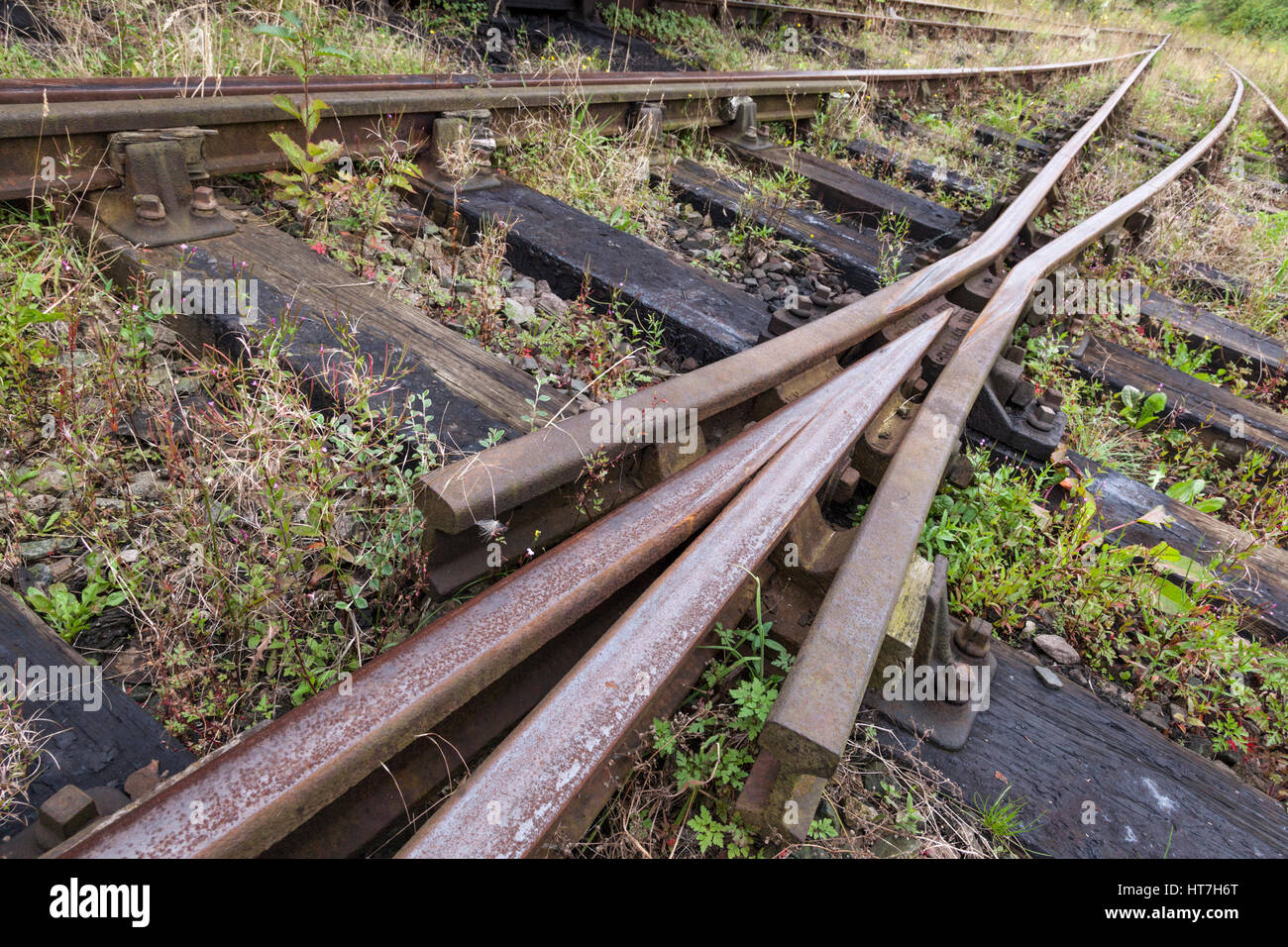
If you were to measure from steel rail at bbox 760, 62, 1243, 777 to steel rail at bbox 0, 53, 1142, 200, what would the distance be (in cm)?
253

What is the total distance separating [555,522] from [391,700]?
61 centimetres

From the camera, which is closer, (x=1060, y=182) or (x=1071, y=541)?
(x=1071, y=541)

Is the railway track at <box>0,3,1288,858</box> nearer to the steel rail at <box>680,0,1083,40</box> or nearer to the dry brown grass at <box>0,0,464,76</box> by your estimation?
the dry brown grass at <box>0,0,464,76</box>

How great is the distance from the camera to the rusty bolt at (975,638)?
1.90m

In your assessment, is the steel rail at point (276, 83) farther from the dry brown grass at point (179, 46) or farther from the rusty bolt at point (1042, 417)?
the rusty bolt at point (1042, 417)

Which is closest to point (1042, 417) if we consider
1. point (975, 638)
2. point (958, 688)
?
point (975, 638)

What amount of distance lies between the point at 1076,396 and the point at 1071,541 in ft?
4.49

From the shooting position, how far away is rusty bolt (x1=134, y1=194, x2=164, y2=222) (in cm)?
258

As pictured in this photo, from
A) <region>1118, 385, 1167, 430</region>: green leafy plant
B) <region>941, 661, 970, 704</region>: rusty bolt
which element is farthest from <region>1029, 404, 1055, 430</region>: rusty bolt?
<region>941, 661, 970, 704</region>: rusty bolt

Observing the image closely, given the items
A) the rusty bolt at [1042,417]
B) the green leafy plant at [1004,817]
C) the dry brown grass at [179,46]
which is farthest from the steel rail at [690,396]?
the dry brown grass at [179,46]

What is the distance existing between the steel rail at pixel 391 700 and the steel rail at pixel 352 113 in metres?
2.26
